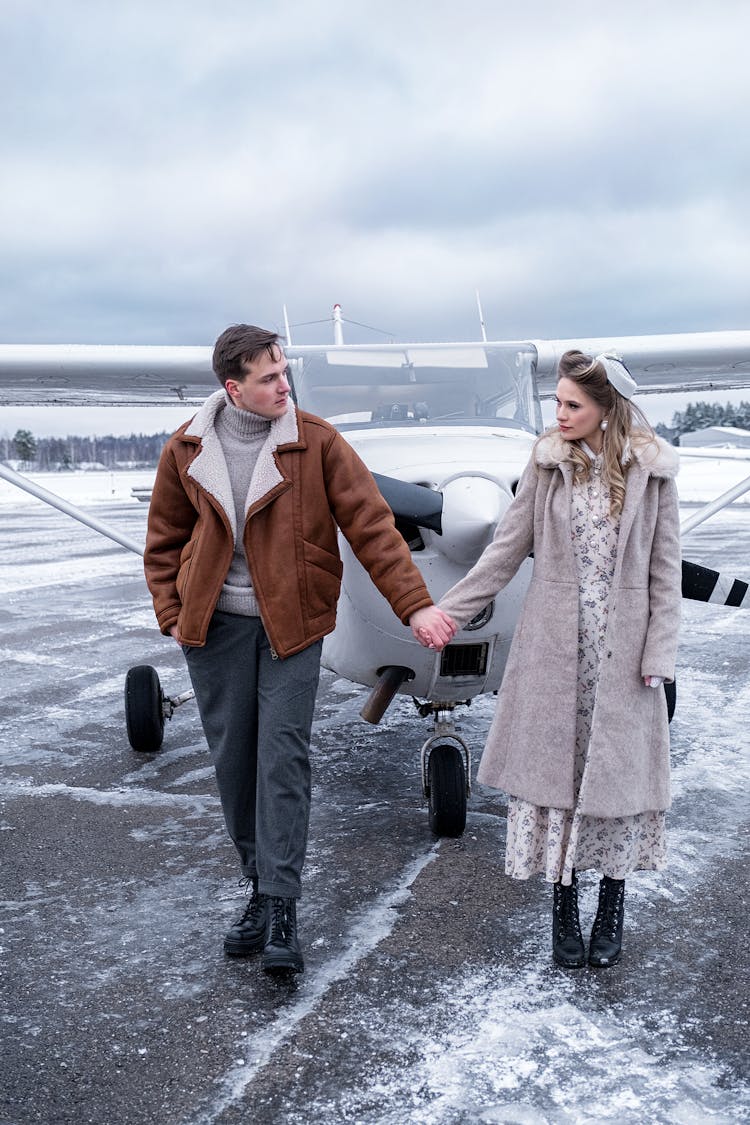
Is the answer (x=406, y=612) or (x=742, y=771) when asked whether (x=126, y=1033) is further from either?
(x=742, y=771)

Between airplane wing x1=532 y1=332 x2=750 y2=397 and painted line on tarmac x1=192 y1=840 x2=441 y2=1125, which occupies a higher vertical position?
airplane wing x1=532 y1=332 x2=750 y2=397

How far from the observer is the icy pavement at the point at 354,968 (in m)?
2.18

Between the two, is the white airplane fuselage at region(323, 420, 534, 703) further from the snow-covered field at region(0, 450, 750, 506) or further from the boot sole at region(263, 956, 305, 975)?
the snow-covered field at region(0, 450, 750, 506)

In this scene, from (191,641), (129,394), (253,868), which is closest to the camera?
(191,641)

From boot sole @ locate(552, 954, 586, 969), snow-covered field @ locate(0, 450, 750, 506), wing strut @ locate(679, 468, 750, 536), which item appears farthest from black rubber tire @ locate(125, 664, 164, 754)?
snow-covered field @ locate(0, 450, 750, 506)

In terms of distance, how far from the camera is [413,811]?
410 cm

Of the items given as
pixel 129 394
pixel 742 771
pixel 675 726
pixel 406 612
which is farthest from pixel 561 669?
pixel 129 394

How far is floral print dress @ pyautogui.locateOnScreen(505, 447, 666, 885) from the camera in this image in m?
2.76

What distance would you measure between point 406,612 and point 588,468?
629 mm

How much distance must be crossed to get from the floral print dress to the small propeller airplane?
19.1 inches

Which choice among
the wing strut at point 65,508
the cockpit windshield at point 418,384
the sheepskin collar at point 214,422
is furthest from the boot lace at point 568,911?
the wing strut at point 65,508

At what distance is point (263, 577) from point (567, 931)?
127 centimetres

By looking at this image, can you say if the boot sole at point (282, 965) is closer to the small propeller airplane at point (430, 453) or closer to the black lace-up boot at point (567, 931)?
the black lace-up boot at point (567, 931)

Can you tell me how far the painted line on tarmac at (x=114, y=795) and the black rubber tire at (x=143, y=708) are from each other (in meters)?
0.53
